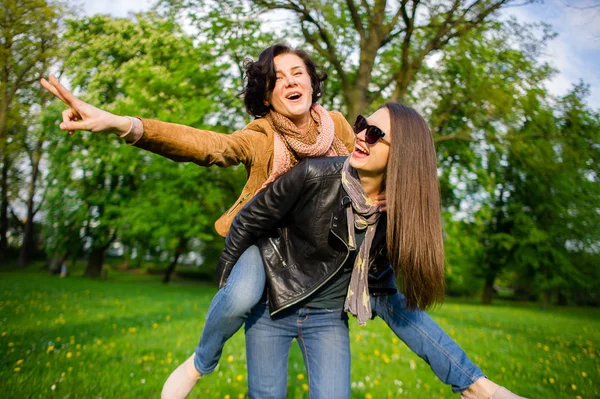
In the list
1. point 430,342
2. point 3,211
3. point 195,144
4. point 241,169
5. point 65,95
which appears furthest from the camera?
point 3,211

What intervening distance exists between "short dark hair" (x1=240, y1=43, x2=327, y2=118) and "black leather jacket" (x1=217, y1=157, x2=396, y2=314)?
2.61 feet

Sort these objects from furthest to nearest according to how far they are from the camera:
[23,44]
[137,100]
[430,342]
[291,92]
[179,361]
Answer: [137,100] → [23,44] → [179,361] → [291,92] → [430,342]

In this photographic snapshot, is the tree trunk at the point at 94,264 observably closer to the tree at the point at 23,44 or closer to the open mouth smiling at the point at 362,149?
the tree at the point at 23,44

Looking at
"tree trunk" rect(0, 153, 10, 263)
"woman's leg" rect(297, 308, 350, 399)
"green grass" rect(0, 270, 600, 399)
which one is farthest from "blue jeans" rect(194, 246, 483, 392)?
"tree trunk" rect(0, 153, 10, 263)

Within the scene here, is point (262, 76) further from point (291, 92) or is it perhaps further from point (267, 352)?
point (267, 352)

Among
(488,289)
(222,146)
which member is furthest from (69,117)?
(488,289)

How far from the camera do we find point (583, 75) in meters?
4.63

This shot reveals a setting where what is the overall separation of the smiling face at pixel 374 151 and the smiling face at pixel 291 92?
64 centimetres

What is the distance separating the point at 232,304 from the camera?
95.4 inches

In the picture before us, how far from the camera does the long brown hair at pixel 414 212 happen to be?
236cm

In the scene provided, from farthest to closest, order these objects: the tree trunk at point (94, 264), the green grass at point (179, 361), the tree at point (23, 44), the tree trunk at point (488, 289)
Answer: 1. the tree trunk at point (488, 289)
2. the tree trunk at point (94, 264)
3. the tree at point (23, 44)
4. the green grass at point (179, 361)

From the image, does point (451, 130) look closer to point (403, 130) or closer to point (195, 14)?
point (195, 14)

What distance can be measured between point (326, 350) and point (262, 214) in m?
0.85

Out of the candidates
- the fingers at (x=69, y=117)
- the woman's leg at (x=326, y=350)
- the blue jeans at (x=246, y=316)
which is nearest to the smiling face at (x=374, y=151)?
the blue jeans at (x=246, y=316)
